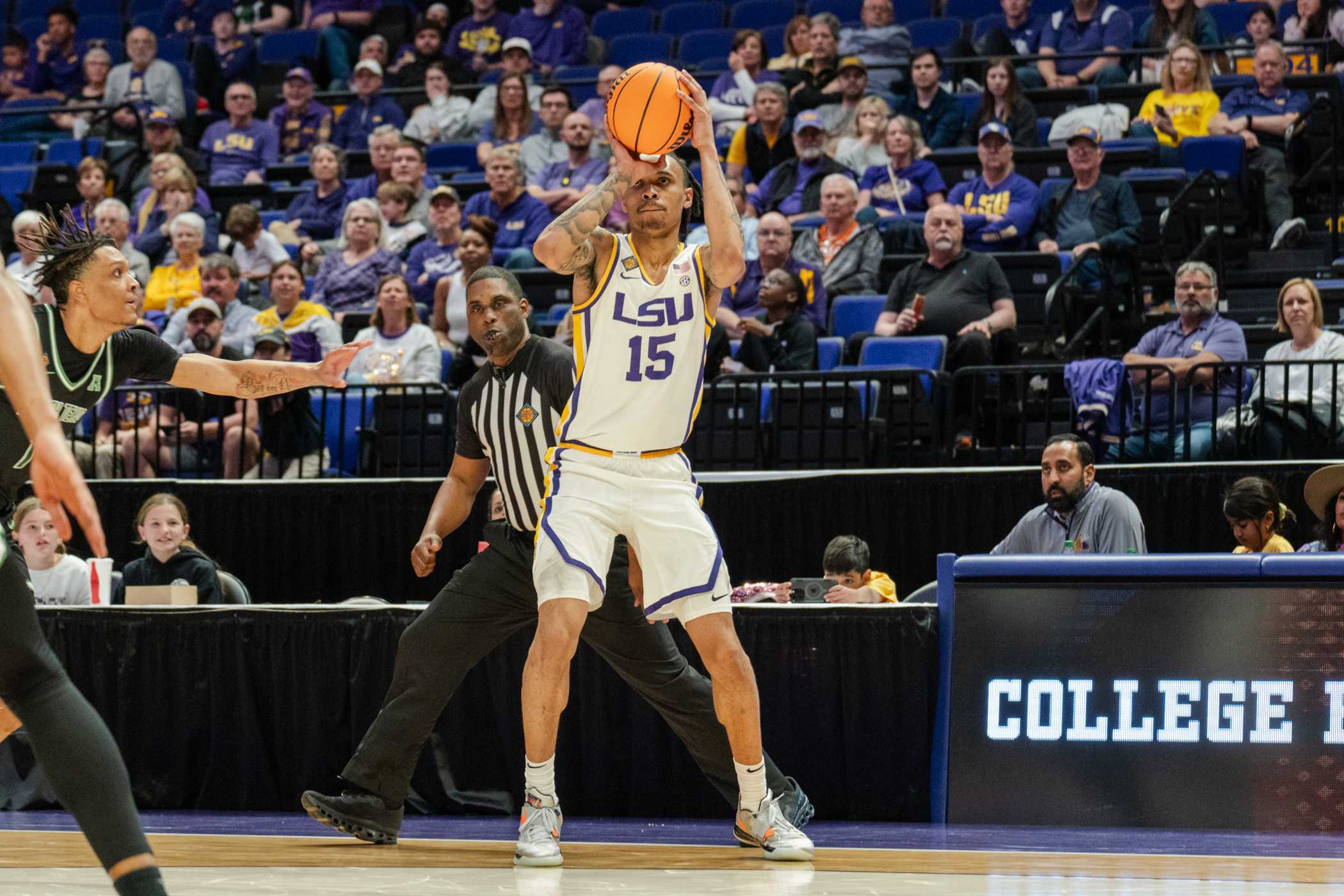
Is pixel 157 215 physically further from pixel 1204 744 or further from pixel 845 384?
pixel 1204 744

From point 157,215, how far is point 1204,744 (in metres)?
9.70

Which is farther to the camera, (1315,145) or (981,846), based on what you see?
(1315,145)

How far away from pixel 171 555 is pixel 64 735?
5.05 metres

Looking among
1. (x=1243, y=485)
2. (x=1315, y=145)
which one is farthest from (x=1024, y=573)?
A: (x=1315, y=145)

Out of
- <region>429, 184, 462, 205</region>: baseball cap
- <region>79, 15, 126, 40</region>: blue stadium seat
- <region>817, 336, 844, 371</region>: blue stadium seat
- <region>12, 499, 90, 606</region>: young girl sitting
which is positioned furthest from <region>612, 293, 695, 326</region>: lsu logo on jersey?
<region>79, 15, 126, 40</region>: blue stadium seat

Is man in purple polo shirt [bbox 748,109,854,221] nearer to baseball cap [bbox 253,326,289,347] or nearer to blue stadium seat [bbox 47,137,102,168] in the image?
baseball cap [bbox 253,326,289,347]

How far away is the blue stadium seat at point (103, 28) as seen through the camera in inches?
700

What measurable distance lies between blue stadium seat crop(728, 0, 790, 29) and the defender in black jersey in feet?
38.1

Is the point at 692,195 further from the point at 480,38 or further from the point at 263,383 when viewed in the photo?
the point at 480,38

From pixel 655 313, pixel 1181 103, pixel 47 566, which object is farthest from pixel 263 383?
pixel 1181 103

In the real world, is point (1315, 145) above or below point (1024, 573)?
above

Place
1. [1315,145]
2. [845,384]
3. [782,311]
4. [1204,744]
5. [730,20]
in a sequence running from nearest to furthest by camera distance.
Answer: [1204,744] < [845,384] < [782,311] < [1315,145] < [730,20]

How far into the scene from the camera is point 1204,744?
5.98m

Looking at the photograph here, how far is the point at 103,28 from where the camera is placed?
17.8 metres
